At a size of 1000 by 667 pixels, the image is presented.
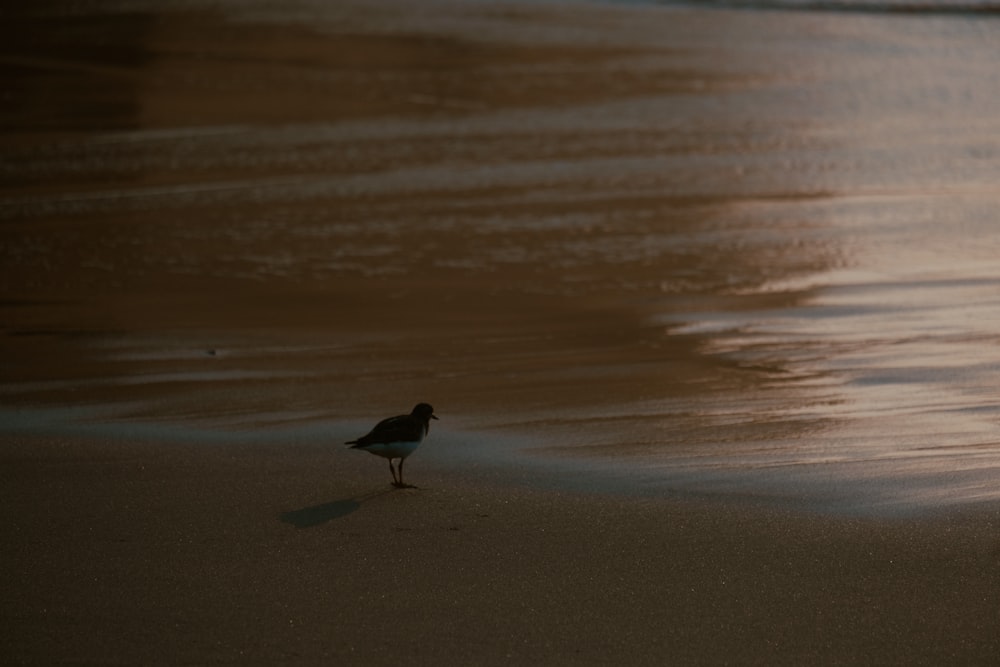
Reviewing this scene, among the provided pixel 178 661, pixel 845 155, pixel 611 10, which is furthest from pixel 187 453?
pixel 611 10

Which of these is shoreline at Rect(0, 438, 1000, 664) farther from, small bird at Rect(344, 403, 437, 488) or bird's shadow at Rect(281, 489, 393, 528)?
small bird at Rect(344, 403, 437, 488)

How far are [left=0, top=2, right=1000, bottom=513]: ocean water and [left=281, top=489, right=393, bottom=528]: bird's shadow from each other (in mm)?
697

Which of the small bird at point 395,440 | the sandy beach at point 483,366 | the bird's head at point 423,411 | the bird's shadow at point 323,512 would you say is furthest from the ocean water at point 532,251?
the bird's shadow at point 323,512

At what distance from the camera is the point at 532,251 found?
10617 millimetres

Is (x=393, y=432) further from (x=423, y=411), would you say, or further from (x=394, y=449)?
(x=423, y=411)

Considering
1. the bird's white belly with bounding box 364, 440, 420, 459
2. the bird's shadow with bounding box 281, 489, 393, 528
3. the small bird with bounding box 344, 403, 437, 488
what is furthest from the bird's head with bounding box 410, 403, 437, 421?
the bird's shadow with bounding box 281, 489, 393, 528

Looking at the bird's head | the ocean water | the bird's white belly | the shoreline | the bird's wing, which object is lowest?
the shoreline

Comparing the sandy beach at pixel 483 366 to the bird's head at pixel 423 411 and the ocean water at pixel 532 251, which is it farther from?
the bird's head at pixel 423 411

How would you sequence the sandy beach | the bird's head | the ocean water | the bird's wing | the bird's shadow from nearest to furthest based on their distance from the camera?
the sandy beach < the bird's shadow < the bird's wing < the bird's head < the ocean water

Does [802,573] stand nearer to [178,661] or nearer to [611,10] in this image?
[178,661]

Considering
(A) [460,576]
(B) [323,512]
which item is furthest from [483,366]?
(A) [460,576]

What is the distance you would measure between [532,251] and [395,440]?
473 centimetres

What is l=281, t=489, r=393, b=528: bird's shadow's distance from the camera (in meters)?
5.64

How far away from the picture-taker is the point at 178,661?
4418 millimetres
